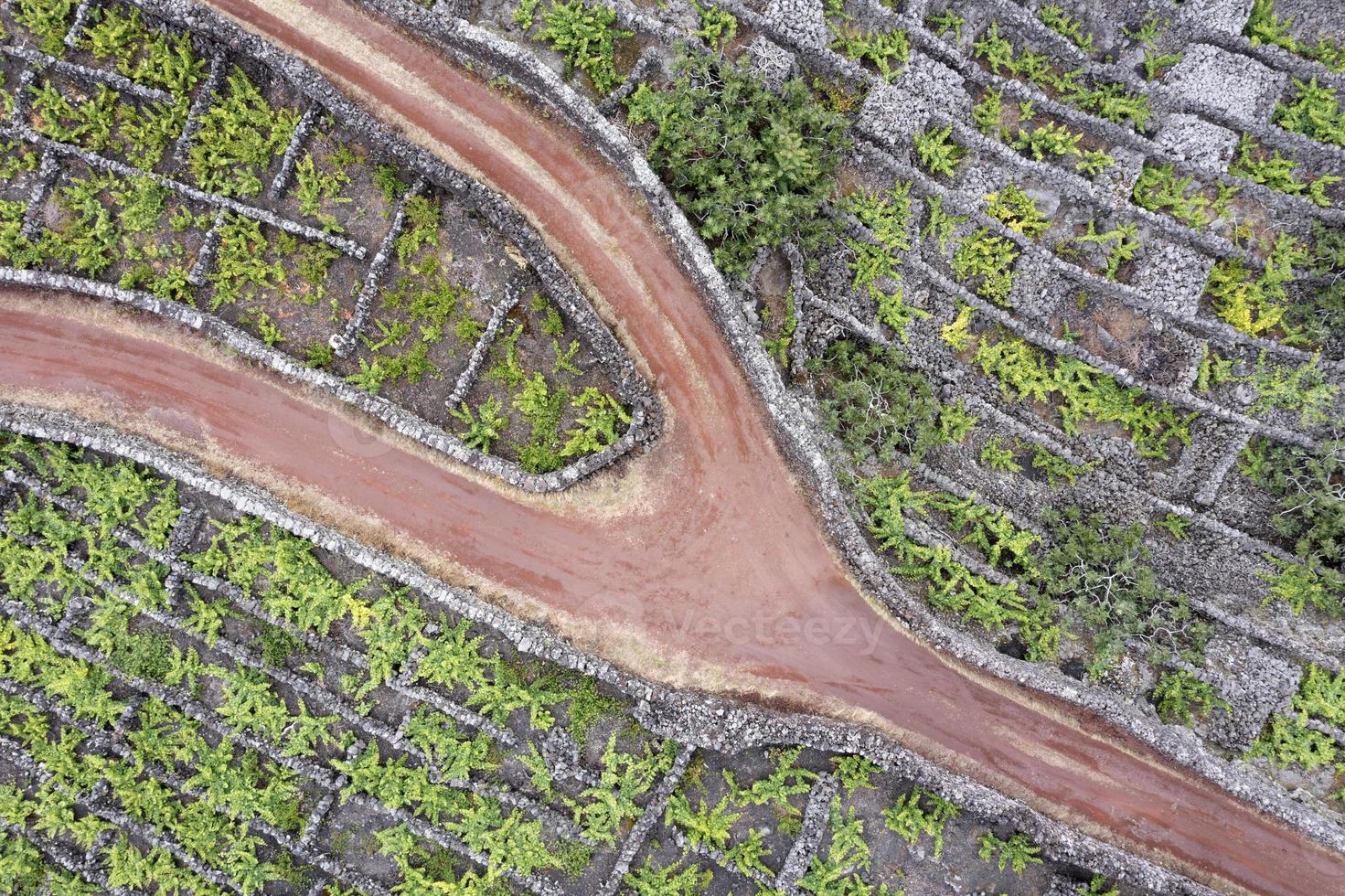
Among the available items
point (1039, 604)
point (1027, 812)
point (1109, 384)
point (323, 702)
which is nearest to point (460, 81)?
point (323, 702)

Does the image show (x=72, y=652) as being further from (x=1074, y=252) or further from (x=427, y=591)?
(x=1074, y=252)

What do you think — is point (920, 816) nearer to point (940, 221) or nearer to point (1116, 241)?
point (940, 221)

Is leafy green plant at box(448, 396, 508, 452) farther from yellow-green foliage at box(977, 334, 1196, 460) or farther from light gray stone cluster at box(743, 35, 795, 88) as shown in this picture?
yellow-green foliage at box(977, 334, 1196, 460)

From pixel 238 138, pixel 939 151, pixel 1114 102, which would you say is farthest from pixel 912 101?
pixel 238 138

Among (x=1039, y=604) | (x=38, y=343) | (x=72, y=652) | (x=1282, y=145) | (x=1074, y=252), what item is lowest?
(x=72, y=652)

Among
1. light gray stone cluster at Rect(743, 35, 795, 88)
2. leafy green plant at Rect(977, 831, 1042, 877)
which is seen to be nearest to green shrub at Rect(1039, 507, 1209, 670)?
leafy green plant at Rect(977, 831, 1042, 877)

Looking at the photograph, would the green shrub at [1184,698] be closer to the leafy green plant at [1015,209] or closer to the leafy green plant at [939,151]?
the leafy green plant at [1015,209]

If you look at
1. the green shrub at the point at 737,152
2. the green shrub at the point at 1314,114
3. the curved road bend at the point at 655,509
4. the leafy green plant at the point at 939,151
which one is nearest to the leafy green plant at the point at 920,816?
the curved road bend at the point at 655,509

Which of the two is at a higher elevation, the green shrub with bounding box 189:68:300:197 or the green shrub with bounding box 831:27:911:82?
the green shrub with bounding box 831:27:911:82
